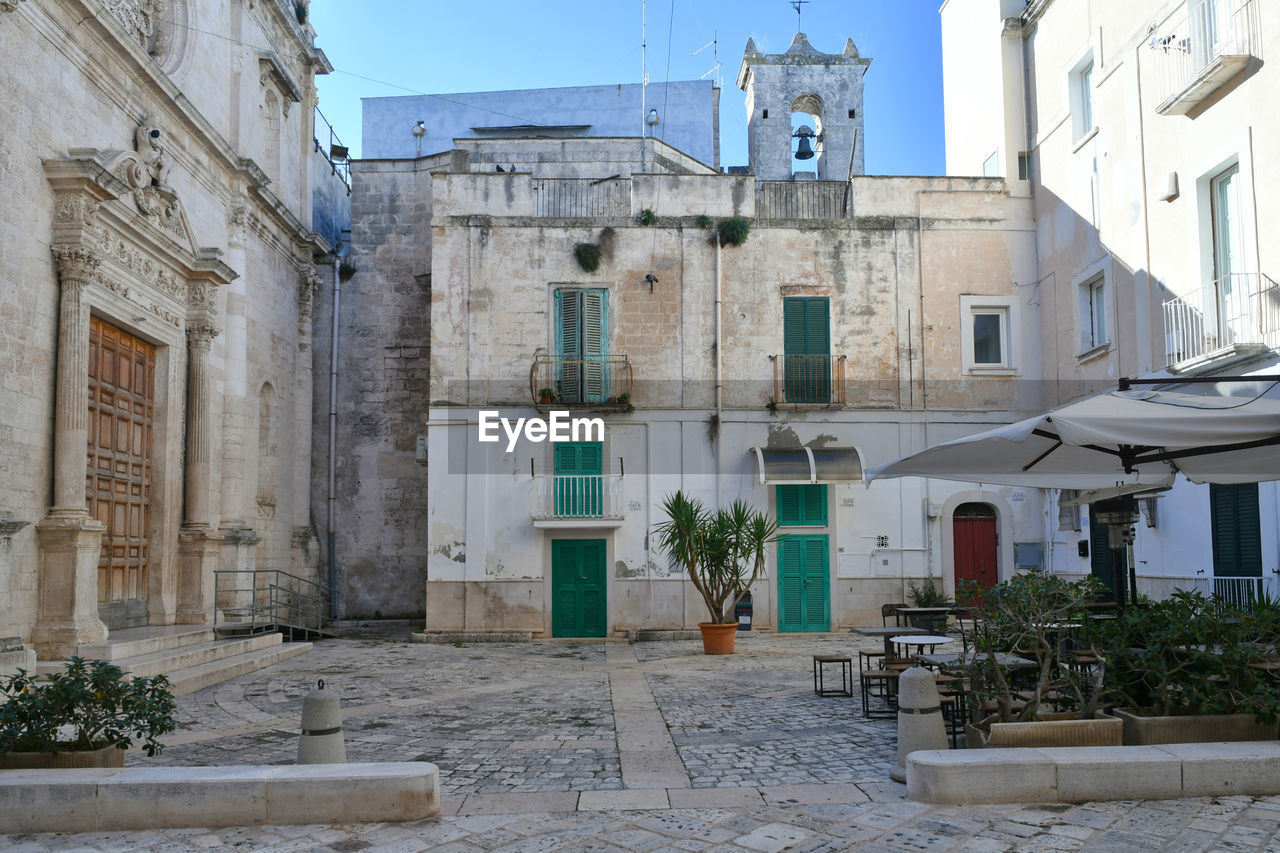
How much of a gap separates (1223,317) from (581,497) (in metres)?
10.2

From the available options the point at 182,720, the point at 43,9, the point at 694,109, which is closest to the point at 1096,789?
the point at 182,720

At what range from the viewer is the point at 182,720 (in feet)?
31.8

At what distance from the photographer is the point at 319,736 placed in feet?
20.0

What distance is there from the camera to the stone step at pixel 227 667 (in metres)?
11.6

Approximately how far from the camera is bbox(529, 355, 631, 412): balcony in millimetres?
18453

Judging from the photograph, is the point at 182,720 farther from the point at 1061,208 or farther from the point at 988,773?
the point at 1061,208

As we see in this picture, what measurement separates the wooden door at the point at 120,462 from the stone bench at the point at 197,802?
831cm

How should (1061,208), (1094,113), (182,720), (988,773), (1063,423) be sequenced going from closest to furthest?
1. (988,773)
2. (1063,423)
3. (182,720)
4. (1094,113)
5. (1061,208)

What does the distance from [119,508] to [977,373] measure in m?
14.1

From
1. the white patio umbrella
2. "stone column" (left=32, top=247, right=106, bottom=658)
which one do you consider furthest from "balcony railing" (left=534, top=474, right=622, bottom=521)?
the white patio umbrella

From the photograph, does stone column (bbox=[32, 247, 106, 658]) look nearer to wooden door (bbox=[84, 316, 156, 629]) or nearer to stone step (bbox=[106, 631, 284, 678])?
stone step (bbox=[106, 631, 284, 678])

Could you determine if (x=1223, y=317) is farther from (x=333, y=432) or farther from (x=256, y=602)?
(x=333, y=432)

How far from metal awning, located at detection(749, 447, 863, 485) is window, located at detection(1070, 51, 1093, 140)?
255 inches

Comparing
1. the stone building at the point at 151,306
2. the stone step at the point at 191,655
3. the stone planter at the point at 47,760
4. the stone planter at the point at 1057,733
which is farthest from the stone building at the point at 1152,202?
the stone building at the point at 151,306
